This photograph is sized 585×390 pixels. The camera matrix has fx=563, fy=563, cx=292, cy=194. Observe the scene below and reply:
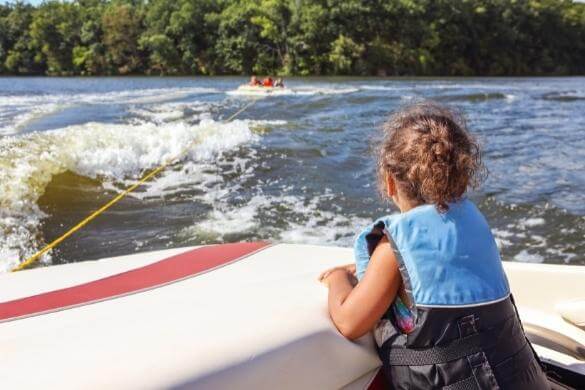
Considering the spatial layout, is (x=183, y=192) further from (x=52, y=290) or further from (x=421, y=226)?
(x=421, y=226)

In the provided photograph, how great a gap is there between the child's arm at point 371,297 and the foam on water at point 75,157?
3491 millimetres

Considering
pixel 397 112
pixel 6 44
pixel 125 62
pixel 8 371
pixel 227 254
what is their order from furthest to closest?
pixel 6 44
pixel 125 62
pixel 227 254
pixel 397 112
pixel 8 371

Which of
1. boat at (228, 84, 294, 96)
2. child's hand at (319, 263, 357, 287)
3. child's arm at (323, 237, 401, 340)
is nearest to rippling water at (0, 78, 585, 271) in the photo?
child's hand at (319, 263, 357, 287)

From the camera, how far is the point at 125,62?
4428 centimetres

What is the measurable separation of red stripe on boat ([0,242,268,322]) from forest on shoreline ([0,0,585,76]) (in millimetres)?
37538

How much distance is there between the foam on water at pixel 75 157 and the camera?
4848 mm

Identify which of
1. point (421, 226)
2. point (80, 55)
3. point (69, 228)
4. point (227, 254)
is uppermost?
point (80, 55)

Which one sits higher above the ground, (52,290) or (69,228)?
(52,290)

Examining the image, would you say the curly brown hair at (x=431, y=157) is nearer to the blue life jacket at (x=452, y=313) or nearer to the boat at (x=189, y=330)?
the blue life jacket at (x=452, y=313)

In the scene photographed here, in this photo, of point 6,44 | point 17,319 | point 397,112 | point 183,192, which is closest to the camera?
point 17,319

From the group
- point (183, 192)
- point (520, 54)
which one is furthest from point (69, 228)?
point (520, 54)

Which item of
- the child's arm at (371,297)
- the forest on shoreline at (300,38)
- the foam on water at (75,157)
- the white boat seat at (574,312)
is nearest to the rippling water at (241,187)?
the foam on water at (75,157)

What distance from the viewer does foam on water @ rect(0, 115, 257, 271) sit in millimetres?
4848

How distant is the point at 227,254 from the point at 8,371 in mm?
998
